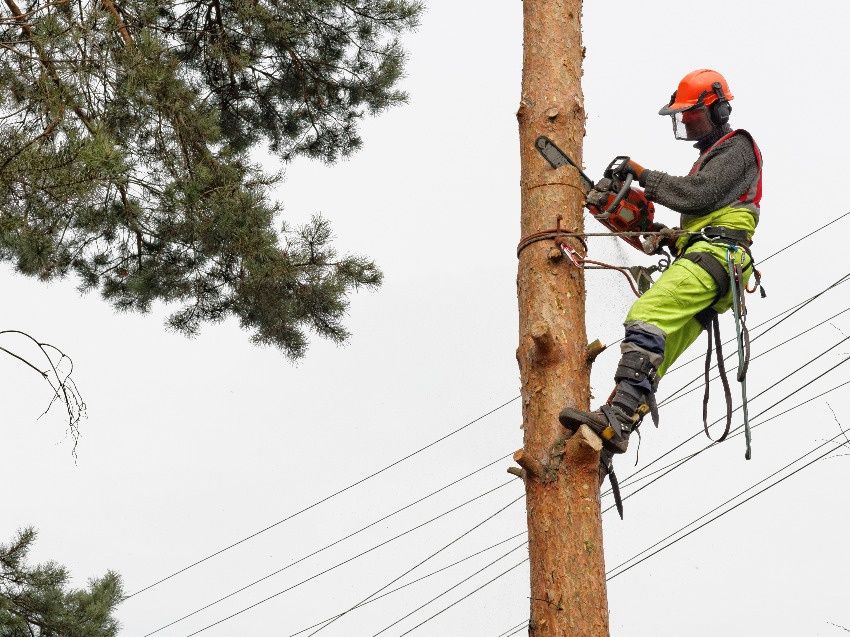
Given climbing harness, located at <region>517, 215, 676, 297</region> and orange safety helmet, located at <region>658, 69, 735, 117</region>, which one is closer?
climbing harness, located at <region>517, 215, 676, 297</region>

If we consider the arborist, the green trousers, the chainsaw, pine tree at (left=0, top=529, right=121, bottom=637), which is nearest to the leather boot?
the arborist

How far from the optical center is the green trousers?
412 centimetres

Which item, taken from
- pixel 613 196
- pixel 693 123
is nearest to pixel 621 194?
pixel 613 196

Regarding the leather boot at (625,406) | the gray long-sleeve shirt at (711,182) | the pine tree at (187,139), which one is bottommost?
the leather boot at (625,406)

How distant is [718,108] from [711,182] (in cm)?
40

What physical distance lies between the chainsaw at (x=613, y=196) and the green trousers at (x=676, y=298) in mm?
241

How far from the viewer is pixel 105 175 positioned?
5.66m

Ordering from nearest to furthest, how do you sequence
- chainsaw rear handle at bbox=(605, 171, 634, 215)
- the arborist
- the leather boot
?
the leather boot → the arborist → chainsaw rear handle at bbox=(605, 171, 634, 215)

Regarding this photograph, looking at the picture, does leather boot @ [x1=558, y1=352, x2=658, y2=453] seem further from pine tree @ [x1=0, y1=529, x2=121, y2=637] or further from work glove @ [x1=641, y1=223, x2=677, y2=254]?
pine tree @ [x1=0, y1=529, x2=121, y2=637]

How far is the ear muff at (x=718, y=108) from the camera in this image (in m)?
4.51

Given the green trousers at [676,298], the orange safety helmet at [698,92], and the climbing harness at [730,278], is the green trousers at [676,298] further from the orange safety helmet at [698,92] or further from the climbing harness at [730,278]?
the orange safety helmet at [698,92]

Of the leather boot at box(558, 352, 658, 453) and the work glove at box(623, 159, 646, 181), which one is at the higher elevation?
the work glove at box(623, 159, 646, 181)

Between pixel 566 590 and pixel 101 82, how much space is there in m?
4.93

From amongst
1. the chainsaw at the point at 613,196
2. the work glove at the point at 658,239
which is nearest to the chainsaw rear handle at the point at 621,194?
the chainsaw at the point at 613,196
